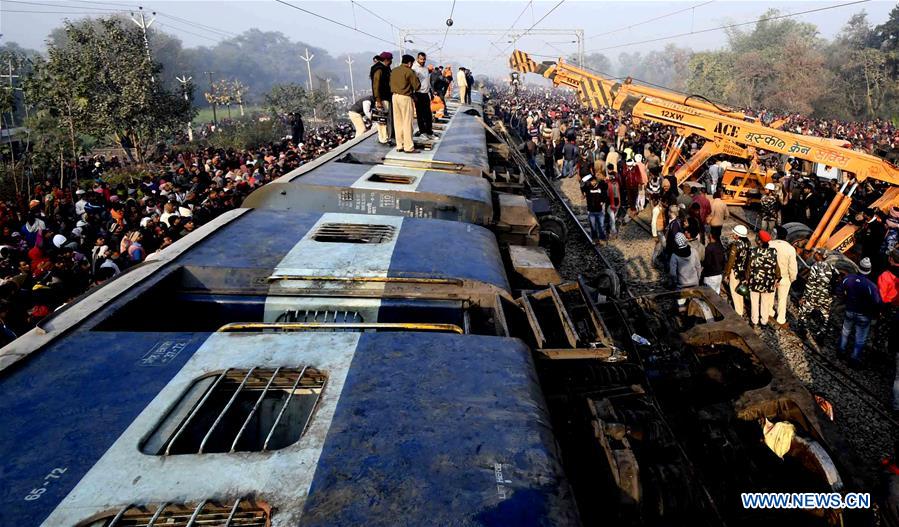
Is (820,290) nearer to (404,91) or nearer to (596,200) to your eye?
(596,200)

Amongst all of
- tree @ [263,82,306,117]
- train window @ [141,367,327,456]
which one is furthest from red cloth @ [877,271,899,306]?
tree @ [263,82,306,117]

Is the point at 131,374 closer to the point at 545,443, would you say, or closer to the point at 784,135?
the point at 545,443

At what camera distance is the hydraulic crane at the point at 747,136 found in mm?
9625

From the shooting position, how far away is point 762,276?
25.5ft

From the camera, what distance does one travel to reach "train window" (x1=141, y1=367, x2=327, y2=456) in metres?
2.61

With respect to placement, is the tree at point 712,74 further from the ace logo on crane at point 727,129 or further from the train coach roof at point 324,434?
the train coach roof at point 324,434

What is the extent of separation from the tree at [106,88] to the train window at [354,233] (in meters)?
17.1

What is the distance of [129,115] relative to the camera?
67.1ft

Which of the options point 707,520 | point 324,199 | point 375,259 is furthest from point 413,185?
point 707,520

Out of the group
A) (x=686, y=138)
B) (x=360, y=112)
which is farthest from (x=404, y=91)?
(x=686, y=138)

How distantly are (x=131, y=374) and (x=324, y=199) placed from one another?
4.15 meters
